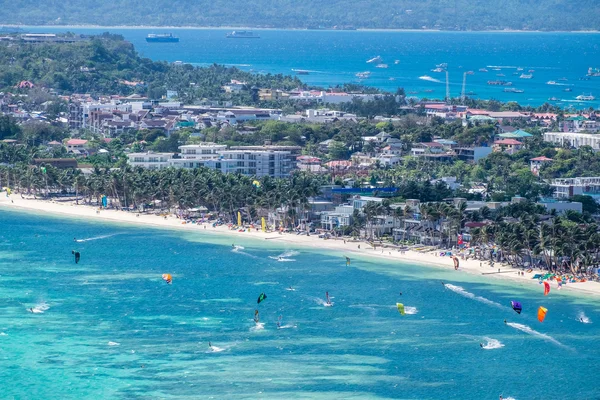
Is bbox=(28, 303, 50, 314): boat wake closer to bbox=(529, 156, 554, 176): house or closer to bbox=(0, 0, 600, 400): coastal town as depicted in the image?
bbox=(0, 0, 600, 400): coastal town

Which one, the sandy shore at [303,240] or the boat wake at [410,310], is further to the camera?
the sandy shore at [303,240]

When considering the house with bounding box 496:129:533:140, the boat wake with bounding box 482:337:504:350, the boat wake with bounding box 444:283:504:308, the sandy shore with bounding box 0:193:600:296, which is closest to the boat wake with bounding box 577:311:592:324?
the boat wake with bounding box 444:283:504:308

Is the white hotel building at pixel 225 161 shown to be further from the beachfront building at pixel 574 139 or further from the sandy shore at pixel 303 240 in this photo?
the beachfront building at pixel 574 139

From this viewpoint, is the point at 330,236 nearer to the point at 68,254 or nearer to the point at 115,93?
the point at 68,254

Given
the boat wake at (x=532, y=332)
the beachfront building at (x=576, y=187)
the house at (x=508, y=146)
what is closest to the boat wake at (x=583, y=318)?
the boat wake at (x=532, y=332)

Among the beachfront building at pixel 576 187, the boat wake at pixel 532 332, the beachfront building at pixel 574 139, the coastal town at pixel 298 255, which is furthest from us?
the beachfront building at pixel 574 139

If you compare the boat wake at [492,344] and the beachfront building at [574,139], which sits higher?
the beachfront building at [574,139]

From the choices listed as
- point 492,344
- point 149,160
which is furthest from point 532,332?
point 149,160

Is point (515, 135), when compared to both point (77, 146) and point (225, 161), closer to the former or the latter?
point (225, 161)
